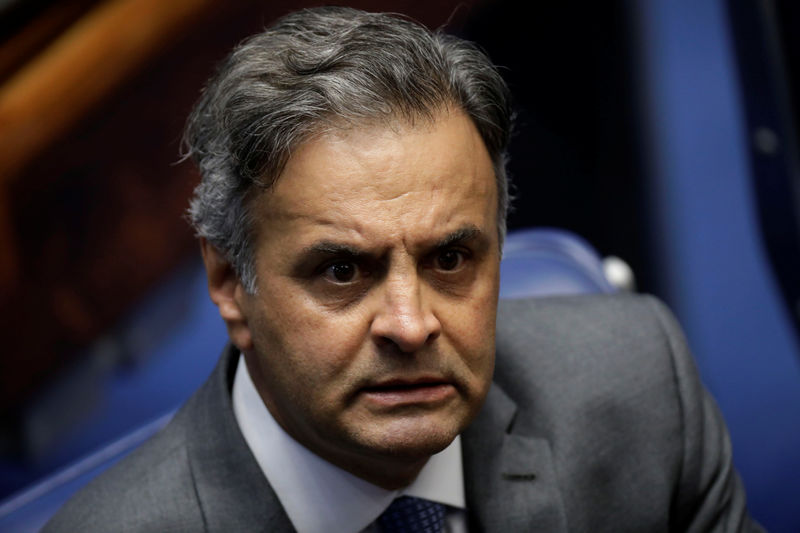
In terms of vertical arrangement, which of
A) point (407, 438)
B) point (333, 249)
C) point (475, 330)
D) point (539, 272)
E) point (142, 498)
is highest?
point (333, 249)

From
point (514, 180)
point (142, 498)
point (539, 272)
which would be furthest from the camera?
point (514, 180)

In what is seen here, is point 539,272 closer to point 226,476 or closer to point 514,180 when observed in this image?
point 514,180

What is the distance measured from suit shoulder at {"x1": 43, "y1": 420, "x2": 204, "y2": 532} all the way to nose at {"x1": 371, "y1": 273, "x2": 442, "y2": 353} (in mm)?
428

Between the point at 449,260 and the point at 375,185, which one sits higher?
the point at 375,185

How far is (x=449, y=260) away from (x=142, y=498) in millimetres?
589

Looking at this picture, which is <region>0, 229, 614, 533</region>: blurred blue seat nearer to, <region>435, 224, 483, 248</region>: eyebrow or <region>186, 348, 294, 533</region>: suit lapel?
<region>186, 348, 294, 533</region>: suit lapel

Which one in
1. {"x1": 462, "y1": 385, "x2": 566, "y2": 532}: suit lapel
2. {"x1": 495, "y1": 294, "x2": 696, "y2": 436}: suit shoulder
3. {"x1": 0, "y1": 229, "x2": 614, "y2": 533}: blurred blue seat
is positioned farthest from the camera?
{"x1": 0, "y1": 229, "x2": 614, "y2": 533}: blurred blue seat

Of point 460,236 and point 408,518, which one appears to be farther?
point 408,518

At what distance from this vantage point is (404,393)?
120 centimetres

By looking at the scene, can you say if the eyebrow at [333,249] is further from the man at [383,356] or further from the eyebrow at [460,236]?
the eyebrow at [460,236]

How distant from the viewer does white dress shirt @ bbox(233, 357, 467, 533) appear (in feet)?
4.50

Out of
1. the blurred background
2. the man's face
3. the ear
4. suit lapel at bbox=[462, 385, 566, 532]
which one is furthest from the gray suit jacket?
the blurred background

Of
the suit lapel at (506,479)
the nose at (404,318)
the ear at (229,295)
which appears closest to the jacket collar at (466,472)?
the suit lapel at (506,479)

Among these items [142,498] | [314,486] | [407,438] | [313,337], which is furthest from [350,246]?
[142,498]
